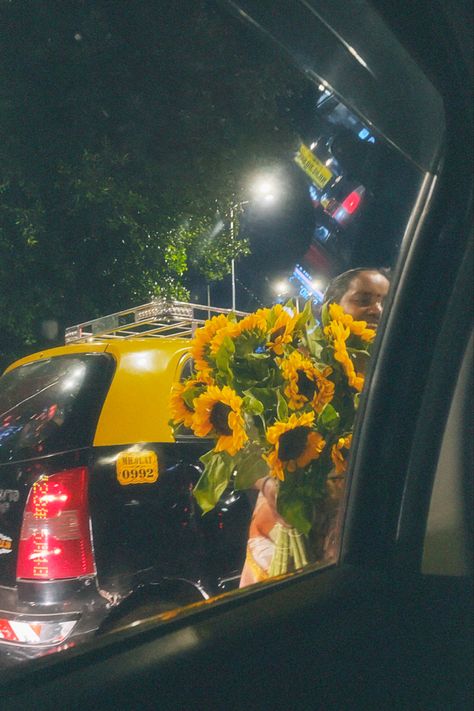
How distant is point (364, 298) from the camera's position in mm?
2086

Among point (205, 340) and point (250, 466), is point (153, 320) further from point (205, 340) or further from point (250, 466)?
point (250, 466)

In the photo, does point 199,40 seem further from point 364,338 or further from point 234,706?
point 234,706

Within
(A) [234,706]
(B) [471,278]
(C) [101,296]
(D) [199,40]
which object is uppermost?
(D) [199,40]

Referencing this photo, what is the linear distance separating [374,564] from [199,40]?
1078cm

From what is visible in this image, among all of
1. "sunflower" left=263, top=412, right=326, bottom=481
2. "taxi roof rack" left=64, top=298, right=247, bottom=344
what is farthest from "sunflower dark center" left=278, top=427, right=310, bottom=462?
"taxi roof rack" left=64, top=298, right=247, bottom=344

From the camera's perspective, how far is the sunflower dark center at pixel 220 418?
6.13ft

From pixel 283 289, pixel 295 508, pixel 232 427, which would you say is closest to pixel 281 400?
pixel 232 427

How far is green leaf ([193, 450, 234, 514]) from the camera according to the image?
6.32ft

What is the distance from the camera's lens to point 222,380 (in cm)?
196

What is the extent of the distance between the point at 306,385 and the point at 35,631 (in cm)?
174

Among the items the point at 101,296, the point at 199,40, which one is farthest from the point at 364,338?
the point at 101,296

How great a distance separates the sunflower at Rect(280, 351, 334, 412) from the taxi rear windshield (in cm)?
161

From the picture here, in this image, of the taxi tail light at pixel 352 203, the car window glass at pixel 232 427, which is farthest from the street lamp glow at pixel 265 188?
the taxi tail light at pixel 352 203

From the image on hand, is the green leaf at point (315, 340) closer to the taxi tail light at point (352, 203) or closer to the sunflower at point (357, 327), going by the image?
the sunflower at point (357, 327)
